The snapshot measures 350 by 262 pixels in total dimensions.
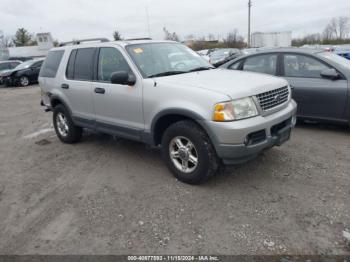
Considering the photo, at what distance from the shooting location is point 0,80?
19.1 meters

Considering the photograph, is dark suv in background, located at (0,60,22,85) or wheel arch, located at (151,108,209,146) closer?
wheel arch, located at (151,108,209,146)

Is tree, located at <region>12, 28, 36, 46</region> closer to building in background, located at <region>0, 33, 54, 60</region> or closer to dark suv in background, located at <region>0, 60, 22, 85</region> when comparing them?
building in background, located at <region>0, 33, 54, 60</region>

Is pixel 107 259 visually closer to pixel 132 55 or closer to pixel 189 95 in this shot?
pixel 189 95

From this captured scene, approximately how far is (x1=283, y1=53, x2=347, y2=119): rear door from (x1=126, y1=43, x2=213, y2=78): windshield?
2009 mm

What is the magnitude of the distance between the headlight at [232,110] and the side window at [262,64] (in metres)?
3.09

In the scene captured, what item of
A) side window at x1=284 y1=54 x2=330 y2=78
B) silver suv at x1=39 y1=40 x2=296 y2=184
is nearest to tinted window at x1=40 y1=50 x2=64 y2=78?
silver suv at x1=39 y1=40 x2=296 y2=184

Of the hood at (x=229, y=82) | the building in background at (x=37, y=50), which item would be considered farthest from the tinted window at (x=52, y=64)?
the building in background at (x=37, y=50)

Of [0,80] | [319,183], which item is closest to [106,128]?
[319,183]

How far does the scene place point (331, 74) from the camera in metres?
5.43

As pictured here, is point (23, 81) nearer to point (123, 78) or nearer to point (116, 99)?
point (116, 99)

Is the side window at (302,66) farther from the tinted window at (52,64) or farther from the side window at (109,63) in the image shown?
the tinted window at (52,64)

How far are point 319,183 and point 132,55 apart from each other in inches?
116

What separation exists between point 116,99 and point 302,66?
360 centimetres

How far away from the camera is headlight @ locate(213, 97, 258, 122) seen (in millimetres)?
3371
